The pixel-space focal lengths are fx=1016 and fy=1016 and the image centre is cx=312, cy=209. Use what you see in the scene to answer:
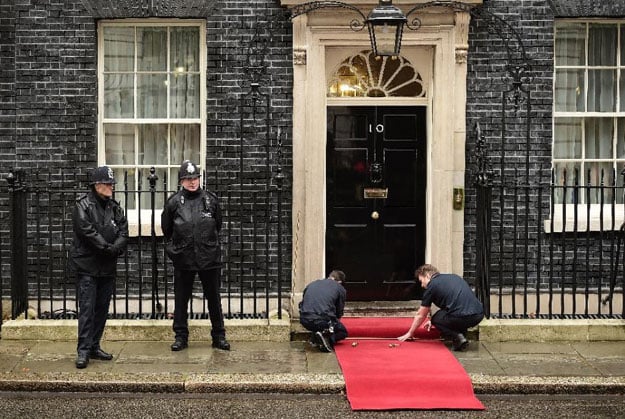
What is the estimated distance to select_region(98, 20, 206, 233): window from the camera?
11773mm

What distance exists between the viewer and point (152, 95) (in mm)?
11859

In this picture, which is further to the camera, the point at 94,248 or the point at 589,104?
the point at 589,104

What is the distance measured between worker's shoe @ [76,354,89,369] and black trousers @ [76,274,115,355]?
1.5 inches

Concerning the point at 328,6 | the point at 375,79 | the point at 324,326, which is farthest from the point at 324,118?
the point at 324,326

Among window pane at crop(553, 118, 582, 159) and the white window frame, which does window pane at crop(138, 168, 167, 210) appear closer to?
the white window frame

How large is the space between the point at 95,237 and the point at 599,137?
6136 mm

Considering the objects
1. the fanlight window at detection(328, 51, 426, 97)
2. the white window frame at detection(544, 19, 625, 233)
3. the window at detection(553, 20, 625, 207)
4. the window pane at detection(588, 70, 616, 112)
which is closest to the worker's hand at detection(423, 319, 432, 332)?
the white window frame at detection(544, 19, 625, 233)

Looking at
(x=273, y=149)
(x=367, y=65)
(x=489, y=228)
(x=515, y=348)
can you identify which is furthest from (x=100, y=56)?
(x=515, y=348)

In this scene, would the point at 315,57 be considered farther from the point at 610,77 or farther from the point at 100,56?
the point at 610,77

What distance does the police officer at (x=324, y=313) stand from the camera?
392 inches

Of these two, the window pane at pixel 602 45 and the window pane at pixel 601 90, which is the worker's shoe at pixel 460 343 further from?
the window pane at pixel 602 45

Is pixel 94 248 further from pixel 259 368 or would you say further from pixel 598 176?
pixel 598 176

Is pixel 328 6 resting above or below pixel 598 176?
above

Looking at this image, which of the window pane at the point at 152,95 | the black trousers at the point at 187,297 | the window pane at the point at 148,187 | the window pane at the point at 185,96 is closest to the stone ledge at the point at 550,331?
the black trousers at the point at 187,297
